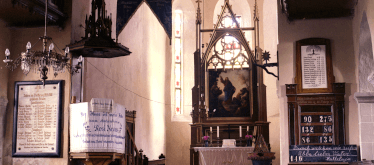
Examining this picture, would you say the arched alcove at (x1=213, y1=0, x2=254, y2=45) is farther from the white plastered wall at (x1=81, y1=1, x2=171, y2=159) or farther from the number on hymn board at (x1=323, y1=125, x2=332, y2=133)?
the number on hymn board at (x1=323, y1=125, x2=332, y2=133)

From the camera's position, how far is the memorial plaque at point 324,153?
590cm

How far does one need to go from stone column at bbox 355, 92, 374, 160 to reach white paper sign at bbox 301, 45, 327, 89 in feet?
2.80

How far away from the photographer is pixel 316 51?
268 inches

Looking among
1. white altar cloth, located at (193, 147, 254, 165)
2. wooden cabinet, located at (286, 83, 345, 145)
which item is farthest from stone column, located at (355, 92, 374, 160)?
white altar cloth, located at (193, 147, 254, 165)

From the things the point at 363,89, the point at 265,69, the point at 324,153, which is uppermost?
the point at 265,69

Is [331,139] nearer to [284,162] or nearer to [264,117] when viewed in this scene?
[284,162]

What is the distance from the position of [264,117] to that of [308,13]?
238 inches

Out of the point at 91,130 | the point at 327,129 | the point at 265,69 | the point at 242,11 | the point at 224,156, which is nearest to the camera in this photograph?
the point at 91,130

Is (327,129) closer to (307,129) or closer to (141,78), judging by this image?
(307,129)

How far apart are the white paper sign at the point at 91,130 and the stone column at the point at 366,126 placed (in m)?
3.73

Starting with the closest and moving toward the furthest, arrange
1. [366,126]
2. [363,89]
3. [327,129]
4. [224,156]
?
[366,126]
[363,89]
[327,129]
[224,156]

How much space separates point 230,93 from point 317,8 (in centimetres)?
682

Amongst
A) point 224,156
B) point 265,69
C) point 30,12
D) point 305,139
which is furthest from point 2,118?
point 224,156

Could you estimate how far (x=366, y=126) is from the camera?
233 inches
